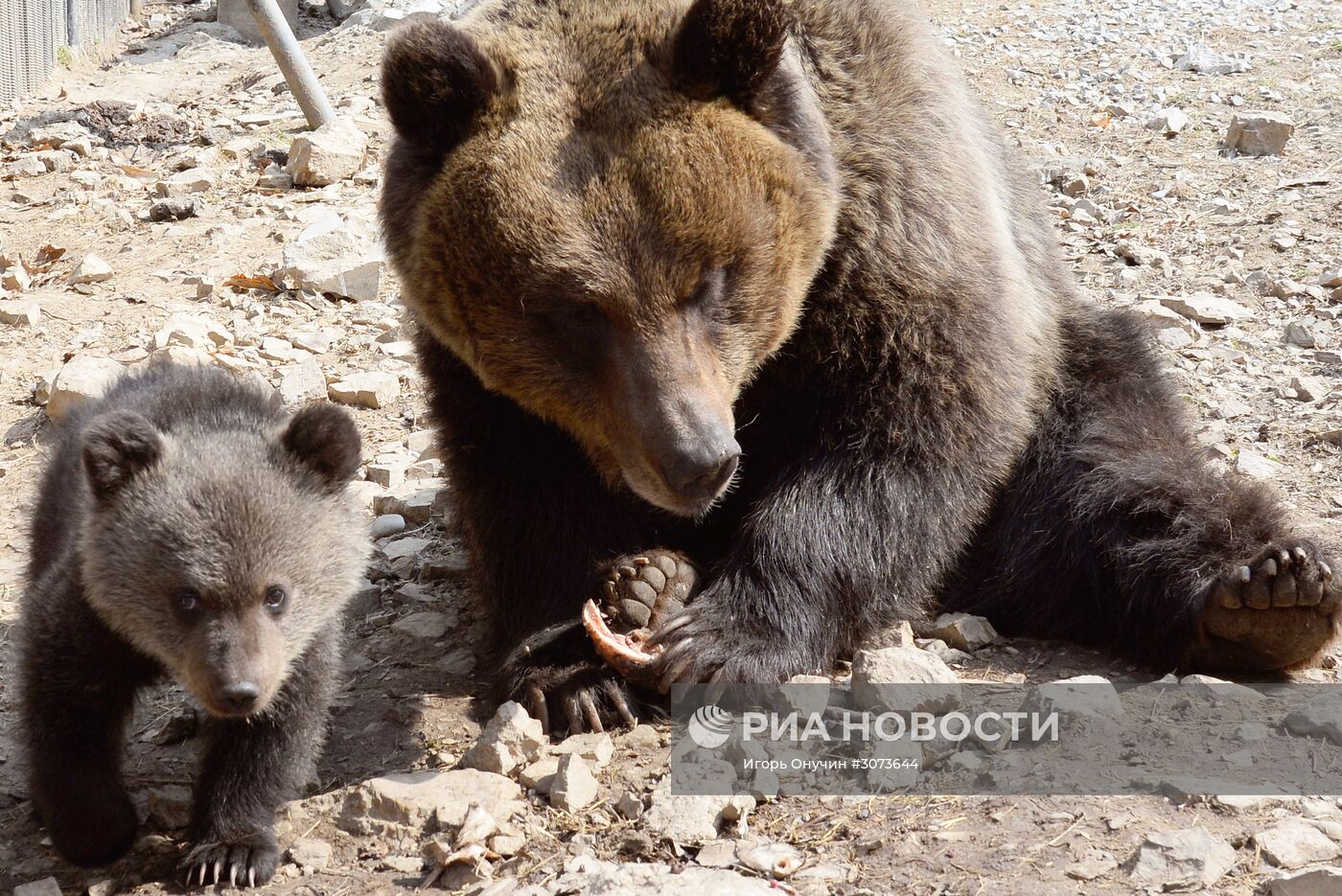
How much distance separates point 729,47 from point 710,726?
2.06m

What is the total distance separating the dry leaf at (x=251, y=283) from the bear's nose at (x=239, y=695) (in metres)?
4.72

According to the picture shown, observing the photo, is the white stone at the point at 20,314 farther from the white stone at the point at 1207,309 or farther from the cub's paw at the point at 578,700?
the white stone at the point at 1207,309

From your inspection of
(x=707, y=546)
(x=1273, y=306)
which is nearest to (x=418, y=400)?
(x=707, y=546)

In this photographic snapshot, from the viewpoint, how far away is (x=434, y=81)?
12.5 ft

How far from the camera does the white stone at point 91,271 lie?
778 centimetres

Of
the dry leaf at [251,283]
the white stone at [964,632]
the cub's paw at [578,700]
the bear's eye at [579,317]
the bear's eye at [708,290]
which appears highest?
the bear's eye at [708,290]

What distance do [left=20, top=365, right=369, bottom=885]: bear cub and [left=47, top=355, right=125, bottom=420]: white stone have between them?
8.29ft

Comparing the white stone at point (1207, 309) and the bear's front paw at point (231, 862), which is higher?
the white stone at point (1207, 309)

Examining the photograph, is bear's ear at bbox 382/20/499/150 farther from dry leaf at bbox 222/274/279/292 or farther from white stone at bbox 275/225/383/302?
dry leaf at bbox 222/274/279/292

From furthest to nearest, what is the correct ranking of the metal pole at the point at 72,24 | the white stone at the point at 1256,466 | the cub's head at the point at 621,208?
the metal pole at the point at 72,24 → the white stone at the point at 1256,466 → the cub's head at the point at 621,208

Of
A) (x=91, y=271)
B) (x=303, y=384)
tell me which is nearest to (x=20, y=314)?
(x=91, y=271)

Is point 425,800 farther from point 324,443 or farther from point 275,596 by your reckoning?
point 324,443

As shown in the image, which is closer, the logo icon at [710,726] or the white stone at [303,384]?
the logo icon at [710,726]

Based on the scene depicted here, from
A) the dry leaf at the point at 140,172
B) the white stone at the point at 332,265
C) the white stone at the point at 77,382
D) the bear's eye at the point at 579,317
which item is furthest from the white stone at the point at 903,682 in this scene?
the dry leaf at the point at 140,172
